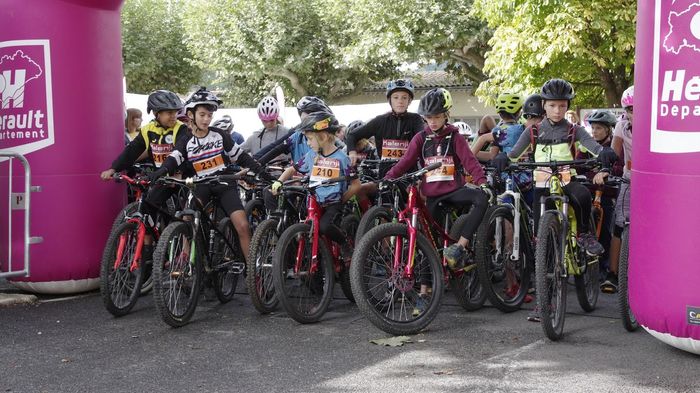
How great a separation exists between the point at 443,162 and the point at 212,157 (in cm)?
199

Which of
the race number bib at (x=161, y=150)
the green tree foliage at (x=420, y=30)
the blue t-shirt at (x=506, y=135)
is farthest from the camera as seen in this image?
the green tree foliage at (x=420, y=30)

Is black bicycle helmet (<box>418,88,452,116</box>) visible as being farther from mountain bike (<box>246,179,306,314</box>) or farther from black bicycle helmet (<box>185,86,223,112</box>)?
black bicycle helmet (<box>185,86,223,112</box>)

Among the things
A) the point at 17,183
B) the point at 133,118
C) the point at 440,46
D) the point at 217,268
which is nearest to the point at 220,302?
the point at 217,268

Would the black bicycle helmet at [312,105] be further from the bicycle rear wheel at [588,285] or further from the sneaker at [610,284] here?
the sneaker at [610,284]

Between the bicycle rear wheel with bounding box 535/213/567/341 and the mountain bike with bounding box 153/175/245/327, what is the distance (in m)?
2.53

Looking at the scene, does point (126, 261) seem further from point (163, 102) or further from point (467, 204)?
point (467, 204)

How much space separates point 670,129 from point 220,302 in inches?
172

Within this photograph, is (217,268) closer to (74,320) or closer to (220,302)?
(220,302)

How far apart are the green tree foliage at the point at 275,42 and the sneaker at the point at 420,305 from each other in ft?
105

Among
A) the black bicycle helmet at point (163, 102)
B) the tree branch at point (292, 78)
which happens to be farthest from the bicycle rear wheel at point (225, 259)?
the tree branch at point (292, 78)

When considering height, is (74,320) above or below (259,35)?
below

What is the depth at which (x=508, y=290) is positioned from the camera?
8.22 metres

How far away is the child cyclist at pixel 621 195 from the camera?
8.48 metres

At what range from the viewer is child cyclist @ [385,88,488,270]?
761cm
